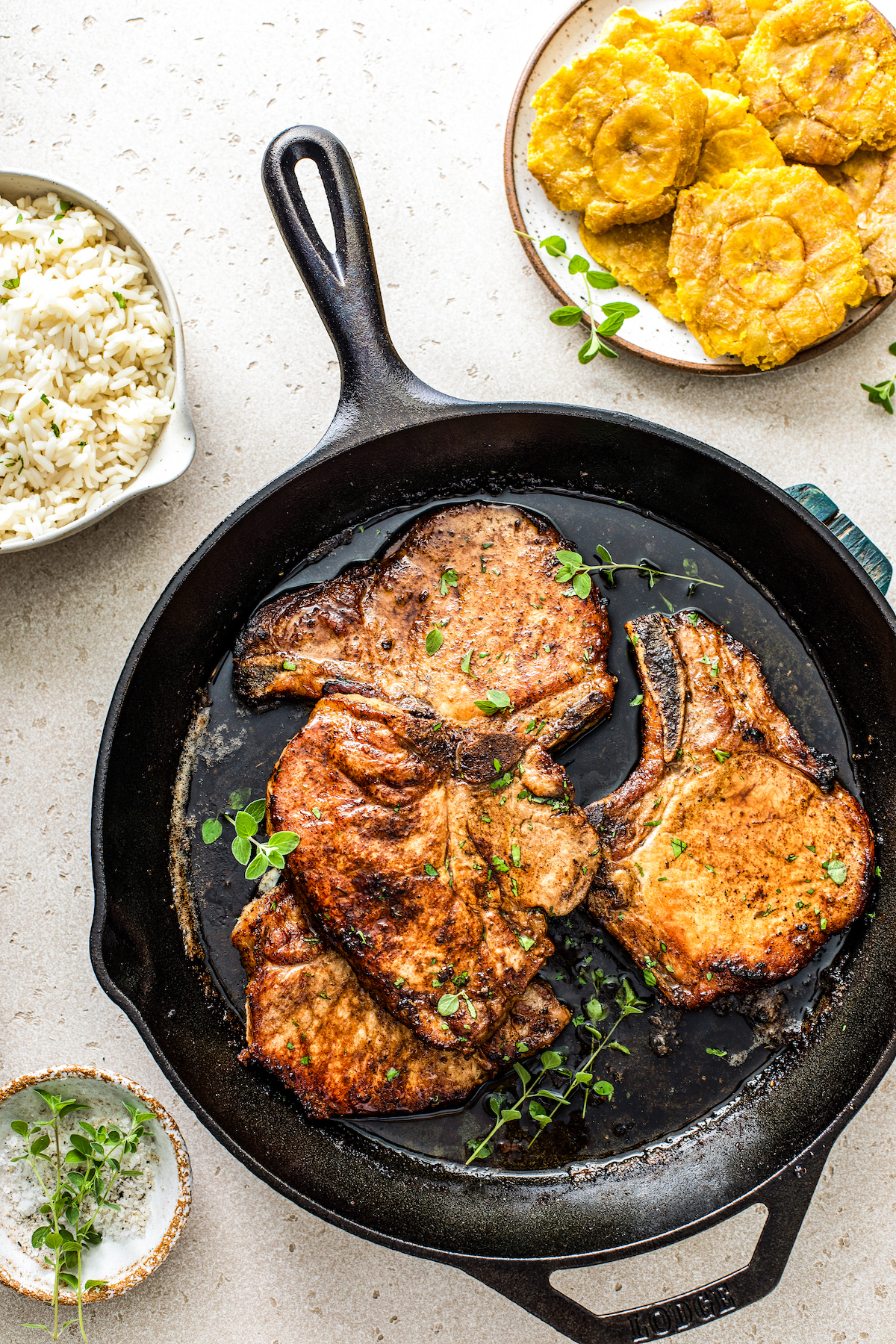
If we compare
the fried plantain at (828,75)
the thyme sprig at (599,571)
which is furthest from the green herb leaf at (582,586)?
the fried plantain at (828,75)

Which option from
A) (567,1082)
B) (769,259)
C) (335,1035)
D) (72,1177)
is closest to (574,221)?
(769,259)

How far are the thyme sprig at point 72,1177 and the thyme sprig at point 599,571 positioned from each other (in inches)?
79.4

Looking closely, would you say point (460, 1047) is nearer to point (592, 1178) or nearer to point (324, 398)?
point (592, 1178)

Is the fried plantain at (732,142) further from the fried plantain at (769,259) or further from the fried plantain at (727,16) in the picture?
the fried plantain at (727,16)

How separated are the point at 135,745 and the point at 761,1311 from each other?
2.72 meters

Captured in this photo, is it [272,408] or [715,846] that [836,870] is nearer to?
[715,846]

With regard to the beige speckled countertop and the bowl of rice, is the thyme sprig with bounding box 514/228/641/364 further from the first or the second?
the bowl of rice

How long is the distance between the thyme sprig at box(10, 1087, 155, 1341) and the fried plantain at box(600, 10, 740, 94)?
→ 361 centimetres

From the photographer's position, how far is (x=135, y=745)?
274cm

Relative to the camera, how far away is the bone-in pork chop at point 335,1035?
2.51 m

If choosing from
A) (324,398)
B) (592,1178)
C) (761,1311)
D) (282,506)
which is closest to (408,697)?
(282,506)

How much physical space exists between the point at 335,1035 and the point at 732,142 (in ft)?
9.83

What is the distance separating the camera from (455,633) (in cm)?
271

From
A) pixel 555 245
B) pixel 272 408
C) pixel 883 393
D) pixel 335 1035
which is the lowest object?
pixel 335 1035
